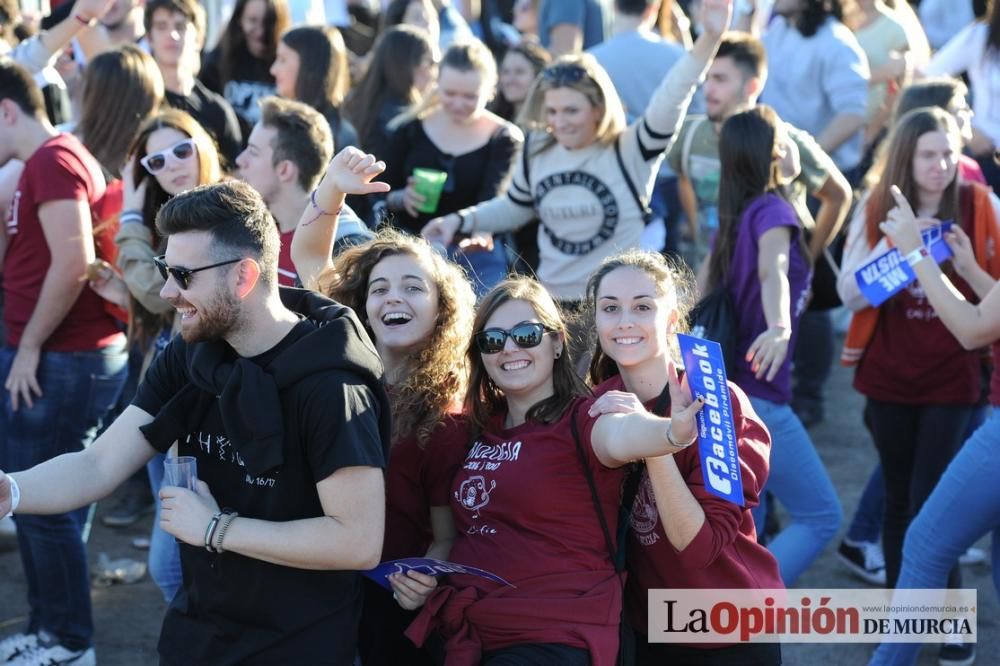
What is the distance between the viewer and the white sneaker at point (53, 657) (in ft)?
14.4

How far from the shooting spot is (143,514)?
5.96 metres

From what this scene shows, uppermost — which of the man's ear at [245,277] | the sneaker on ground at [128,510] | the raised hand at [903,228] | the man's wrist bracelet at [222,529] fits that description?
the man's ear at [245,277]

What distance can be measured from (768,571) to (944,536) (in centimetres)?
97

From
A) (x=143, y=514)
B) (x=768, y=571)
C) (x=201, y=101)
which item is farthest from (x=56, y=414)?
(x=768, y=571)

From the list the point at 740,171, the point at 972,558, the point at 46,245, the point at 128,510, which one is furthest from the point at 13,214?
the point at 972,558

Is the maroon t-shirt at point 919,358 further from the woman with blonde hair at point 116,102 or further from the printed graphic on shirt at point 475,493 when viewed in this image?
the woman with blonde hair at point 116,102

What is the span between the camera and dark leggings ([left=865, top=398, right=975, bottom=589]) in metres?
4.59

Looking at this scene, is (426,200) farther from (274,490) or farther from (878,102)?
(878,102)

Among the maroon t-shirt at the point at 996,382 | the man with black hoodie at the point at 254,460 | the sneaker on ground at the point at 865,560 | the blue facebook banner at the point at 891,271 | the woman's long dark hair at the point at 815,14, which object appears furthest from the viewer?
the woman's long dark hair at the point at 815,14

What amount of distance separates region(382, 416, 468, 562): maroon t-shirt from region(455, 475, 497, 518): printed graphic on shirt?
11 cm

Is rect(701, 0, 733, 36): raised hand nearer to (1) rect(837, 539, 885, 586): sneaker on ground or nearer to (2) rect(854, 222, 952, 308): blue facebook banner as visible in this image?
(2) rect(854, 222, 952, 308): blue facebook banner

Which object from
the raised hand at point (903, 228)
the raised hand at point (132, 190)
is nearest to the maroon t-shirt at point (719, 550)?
the raised hand at point (903, 228)

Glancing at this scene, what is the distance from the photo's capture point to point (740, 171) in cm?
450

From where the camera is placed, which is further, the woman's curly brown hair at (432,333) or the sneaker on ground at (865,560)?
the sneaker on ground at (865,560)
